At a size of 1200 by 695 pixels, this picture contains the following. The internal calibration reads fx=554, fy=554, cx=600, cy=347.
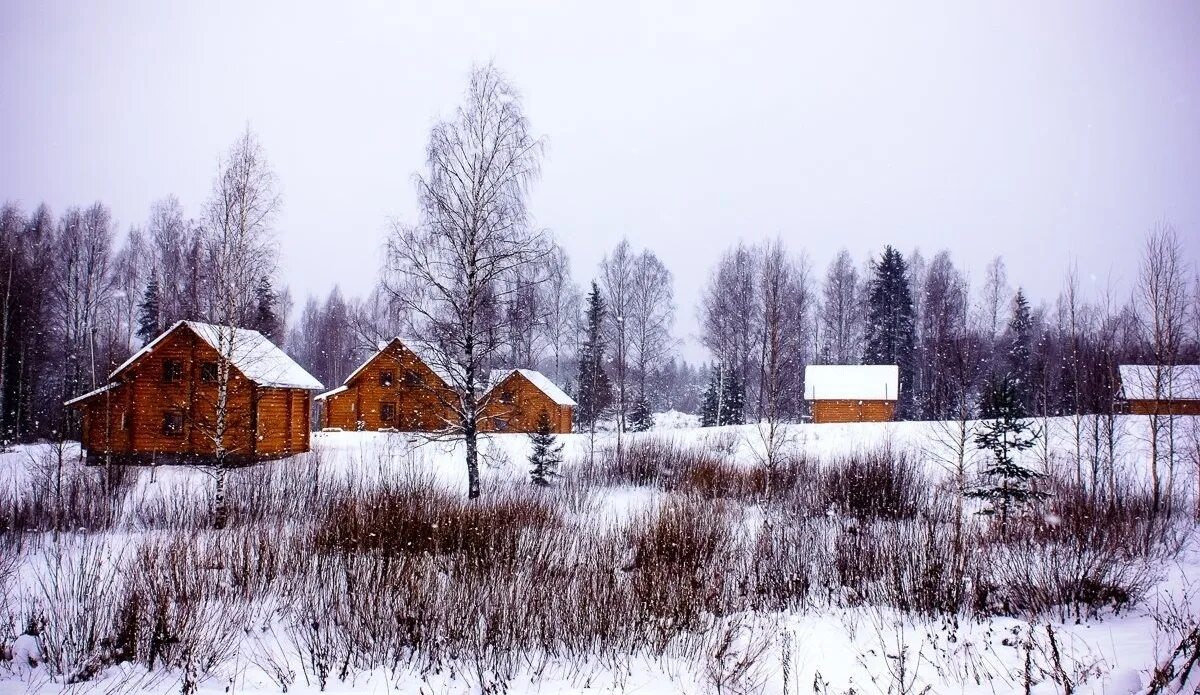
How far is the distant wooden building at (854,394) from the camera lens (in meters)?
35.8

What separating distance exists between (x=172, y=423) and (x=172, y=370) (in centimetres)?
229

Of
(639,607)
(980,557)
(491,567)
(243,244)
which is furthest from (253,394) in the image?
(980,557)

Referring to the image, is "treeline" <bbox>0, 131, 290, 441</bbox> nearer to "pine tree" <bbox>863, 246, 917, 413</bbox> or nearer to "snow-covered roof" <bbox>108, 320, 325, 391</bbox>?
"snow-covered roof" <bbox>108, 320, 325, 391</bbox>

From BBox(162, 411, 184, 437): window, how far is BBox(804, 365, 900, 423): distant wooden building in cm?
3372

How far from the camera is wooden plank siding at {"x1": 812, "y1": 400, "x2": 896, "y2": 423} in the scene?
35750 millimetres

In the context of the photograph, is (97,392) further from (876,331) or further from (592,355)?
(876,331)

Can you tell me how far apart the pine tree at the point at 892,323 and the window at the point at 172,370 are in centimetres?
4380

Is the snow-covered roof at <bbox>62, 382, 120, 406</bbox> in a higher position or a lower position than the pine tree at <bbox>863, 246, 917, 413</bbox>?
lower

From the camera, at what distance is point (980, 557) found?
7.52 meters

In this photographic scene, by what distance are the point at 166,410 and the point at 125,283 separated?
16351mm

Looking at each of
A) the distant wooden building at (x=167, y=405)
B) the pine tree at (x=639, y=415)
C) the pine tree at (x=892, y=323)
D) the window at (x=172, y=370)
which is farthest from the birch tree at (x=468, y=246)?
the pine tree at (x=892, y=323)

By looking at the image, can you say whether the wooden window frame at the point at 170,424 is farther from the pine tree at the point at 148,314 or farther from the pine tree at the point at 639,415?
the pine tree at the point at 639,415

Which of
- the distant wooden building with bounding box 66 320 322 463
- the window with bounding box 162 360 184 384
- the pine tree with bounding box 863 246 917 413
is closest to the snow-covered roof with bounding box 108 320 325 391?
the distant wooden building with bounding box 66 320 322 463

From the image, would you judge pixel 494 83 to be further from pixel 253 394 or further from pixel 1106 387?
pixel 1106 387
